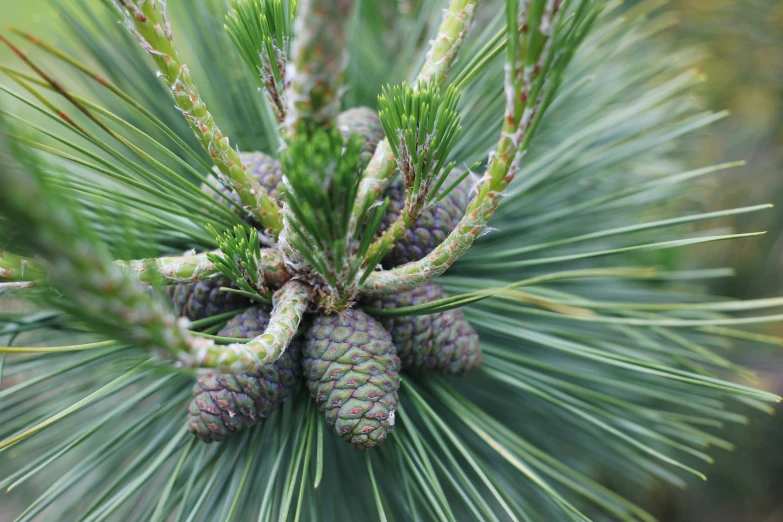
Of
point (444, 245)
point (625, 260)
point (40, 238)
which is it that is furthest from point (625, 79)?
point (40, 238)

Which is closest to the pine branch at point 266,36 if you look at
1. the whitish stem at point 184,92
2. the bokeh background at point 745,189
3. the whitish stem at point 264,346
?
the whitish stem at point 184,92

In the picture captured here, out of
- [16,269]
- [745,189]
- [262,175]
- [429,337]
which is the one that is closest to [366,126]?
[262,175]

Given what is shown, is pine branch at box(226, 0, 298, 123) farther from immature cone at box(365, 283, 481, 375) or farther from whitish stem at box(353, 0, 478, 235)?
immature cone at box(365, 283, 481, 375)

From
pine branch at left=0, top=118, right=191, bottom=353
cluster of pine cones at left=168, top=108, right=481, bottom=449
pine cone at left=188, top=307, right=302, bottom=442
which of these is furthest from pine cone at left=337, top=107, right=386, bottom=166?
pine branch at left=0, top=118, right=191, bottom=353

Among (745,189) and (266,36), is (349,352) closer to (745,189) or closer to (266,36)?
(266,36)

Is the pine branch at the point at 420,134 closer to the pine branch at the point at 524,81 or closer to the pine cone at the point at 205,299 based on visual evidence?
the pine branch at the point at 524,81

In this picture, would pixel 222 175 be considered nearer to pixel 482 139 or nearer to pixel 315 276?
pixel 315 276
